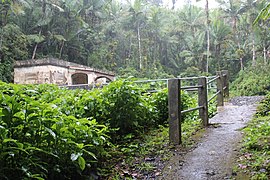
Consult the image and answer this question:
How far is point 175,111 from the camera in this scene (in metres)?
3.62

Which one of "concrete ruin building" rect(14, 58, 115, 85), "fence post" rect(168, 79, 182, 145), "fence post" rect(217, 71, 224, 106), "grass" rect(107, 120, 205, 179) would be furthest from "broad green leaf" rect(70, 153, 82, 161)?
"concrete ruin building" rect(14, 58, 115, 85)

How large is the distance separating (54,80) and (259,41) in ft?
57.9

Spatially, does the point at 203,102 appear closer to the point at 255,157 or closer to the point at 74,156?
the point at 255,157

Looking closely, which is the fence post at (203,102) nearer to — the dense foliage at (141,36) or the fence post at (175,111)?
the fence post at (175,111)

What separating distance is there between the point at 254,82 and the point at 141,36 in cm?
1385

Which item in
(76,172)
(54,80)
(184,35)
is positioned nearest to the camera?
(76,172)

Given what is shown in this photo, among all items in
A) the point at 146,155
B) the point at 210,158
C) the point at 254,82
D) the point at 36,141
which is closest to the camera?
the point at 36,141

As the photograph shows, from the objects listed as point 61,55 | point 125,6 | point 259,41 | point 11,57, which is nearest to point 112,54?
point 61,55

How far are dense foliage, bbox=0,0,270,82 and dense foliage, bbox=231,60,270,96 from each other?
5.80ft

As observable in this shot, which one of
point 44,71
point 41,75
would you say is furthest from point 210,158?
point 41,75

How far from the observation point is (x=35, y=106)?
7.57ft

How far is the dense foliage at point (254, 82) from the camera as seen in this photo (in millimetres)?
19802

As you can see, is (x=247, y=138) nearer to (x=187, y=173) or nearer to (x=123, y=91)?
(x=187, y=173)

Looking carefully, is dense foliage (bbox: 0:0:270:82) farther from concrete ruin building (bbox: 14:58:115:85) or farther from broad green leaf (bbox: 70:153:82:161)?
broad green leaf (bbox: 70:153:82:161)
